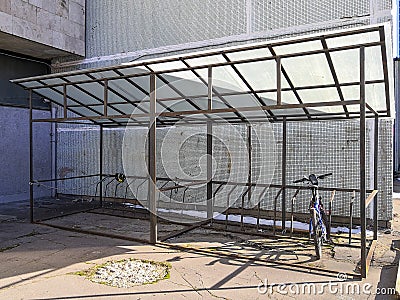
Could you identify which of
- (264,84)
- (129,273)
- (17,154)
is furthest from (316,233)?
(17,154)

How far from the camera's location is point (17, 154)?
937 centimetres

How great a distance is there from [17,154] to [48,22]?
11.1 ft

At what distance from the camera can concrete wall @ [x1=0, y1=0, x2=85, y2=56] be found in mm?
7844

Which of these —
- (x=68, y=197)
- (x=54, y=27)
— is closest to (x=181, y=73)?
(x=54, y=27)

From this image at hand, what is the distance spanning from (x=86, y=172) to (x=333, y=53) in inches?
282

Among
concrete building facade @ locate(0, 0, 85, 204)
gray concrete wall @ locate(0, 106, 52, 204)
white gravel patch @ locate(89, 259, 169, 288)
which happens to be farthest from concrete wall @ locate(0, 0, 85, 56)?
white gravel patch @ locate(89, 259, 169, 288)

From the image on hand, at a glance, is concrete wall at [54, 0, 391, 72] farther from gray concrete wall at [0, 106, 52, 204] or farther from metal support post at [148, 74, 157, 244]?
metal support post at [148, 74, 157, 244]

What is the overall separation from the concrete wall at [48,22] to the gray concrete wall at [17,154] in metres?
2.01

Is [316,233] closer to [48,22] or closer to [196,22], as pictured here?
[196,22]

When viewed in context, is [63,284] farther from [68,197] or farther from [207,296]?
[68,197]

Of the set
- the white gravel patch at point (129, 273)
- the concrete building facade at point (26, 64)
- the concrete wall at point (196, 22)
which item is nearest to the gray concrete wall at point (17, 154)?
the concrete building facade at point (26, 64)

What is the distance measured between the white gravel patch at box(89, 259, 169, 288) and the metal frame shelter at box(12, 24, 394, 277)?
2.76 ft

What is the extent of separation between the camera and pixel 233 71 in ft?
16.1

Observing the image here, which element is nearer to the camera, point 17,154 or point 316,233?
point 316,233
